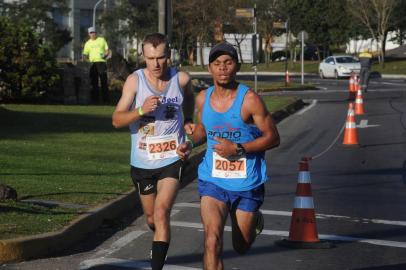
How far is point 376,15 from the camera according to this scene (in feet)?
243

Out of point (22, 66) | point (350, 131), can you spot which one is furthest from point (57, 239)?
point (22, 66)

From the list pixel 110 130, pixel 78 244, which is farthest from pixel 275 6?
pixel 78 244

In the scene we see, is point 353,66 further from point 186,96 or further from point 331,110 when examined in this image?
point 186,96

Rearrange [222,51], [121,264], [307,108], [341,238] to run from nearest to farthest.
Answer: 1. [222,51]
2. [121,264]
3. [341,238]
4. [307,108]

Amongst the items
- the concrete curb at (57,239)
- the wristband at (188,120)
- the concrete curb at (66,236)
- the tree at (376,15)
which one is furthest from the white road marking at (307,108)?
the tree at (376,15)

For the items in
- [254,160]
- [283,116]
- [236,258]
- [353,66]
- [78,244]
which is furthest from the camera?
[353,66]

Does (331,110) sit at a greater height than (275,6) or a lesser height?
lesser

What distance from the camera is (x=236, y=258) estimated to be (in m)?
8.88

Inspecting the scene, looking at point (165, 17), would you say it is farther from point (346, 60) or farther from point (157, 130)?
point (346, 60)

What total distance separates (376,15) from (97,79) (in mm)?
50398

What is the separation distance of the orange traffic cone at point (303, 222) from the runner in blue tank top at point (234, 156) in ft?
8.36

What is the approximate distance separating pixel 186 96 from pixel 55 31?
60852 millimetres

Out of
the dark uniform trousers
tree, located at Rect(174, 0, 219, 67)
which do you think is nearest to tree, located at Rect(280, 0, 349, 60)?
tree, located at Rect(174, 0, 219, 67)

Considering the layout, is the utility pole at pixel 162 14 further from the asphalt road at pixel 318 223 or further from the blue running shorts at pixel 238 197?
the blue running shorts at pixel 238 197
